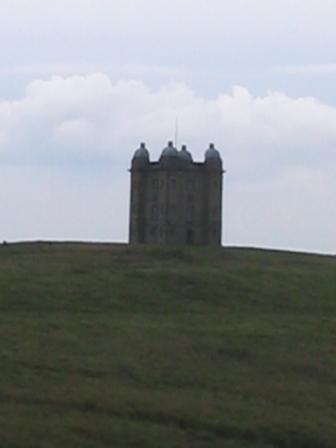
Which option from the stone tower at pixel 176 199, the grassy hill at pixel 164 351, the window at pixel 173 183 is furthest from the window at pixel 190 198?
the grassy hill at pixel 164 351

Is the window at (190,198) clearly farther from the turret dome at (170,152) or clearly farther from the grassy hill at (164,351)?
the grassy hill at (164,351)

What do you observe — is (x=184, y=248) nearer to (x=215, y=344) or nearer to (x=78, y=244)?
(x=78, y=244)

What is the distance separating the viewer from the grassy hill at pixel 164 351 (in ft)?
109

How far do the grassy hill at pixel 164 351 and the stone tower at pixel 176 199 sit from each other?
17.0m

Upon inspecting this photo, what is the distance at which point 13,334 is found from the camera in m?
42.8

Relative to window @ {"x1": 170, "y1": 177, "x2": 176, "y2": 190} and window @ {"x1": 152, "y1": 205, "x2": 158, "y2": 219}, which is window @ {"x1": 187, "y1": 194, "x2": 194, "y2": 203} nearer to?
window @ {"x1": 170, "y1": 177, "x2": 176, "y2": 190}

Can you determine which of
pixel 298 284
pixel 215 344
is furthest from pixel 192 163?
pixel 215 344

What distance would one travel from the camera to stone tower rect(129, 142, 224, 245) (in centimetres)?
8256

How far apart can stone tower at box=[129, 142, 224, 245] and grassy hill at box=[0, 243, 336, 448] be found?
55.9 feet

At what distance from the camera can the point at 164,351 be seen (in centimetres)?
4203

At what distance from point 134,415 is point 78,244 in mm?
37837

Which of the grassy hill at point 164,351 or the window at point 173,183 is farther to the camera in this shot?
the window at point 173,183

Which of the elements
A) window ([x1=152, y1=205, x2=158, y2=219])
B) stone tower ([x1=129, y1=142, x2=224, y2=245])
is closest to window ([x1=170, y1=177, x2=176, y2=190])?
stone tower ([x1=129, y1=142, x2=224, y2=245])

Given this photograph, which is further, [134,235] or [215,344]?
[134,235]
